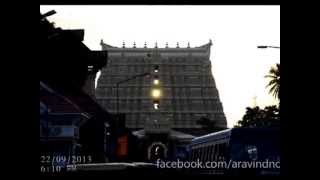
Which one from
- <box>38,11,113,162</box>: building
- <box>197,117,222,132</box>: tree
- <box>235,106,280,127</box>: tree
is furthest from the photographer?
<box>197,117,222,132</box>: tree

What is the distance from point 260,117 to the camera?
332 feet

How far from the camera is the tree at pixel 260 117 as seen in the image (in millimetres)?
91981

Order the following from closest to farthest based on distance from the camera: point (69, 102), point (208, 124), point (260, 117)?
point (69, 102) < point (260, 117) < point (208, 124)

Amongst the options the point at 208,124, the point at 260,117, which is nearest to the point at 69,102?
the point at 260,117

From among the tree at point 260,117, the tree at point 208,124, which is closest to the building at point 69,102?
the tree at point 260,117

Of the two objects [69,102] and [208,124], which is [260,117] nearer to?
[69,102]

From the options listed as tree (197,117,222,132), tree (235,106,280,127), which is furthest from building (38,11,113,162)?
tree (197,117,222,132)

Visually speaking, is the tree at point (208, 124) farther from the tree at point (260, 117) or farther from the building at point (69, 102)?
the building at point (69, 102)

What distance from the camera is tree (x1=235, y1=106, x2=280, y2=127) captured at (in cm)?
9198

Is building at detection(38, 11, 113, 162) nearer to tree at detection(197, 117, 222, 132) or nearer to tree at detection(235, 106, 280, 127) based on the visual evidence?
tree at detection(235, 106, 280, 127)

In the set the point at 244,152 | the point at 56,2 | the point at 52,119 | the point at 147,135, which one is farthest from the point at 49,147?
the point at 147,135

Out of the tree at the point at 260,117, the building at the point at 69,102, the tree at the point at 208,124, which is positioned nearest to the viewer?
the building at the point at 69,102
